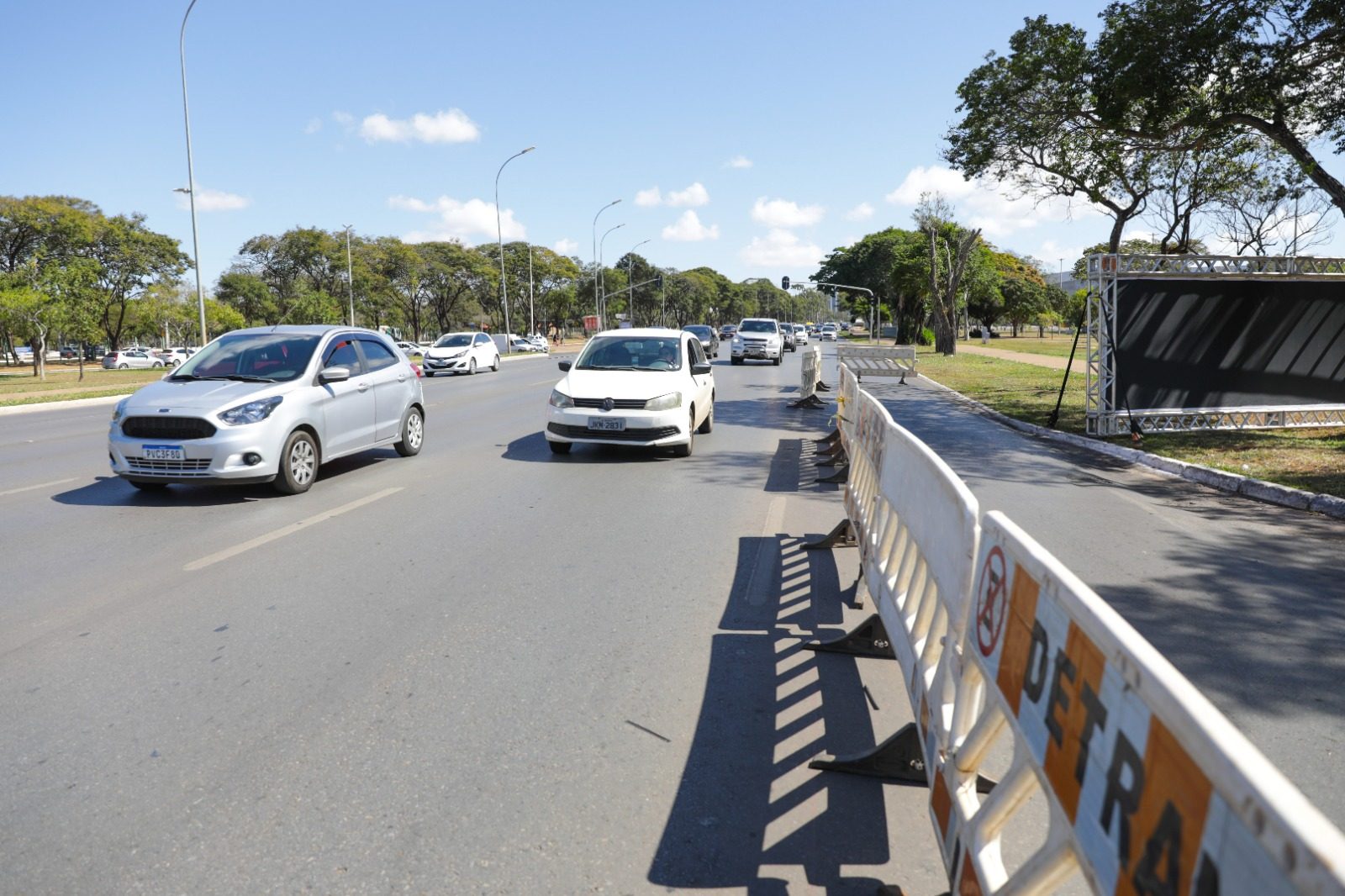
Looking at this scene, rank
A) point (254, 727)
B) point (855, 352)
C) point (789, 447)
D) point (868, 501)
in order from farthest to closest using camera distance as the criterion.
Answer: point (855, 352)
point (789, 447)
point (868, 501)
point (254, 727)

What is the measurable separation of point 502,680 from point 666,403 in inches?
278

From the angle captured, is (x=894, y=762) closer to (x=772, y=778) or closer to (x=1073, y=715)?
(x=772, y=778)

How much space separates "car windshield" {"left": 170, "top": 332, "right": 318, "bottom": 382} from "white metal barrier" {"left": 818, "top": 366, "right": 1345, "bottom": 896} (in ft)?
25.1

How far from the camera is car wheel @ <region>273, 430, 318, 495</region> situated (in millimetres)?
8781

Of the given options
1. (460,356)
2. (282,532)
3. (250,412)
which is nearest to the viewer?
(282,532)

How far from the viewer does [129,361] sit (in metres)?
58.1

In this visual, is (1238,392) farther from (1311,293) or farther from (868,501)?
(868,501)

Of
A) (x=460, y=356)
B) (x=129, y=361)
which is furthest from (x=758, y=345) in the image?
(x=129, y=361)

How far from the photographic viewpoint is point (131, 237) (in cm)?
5209

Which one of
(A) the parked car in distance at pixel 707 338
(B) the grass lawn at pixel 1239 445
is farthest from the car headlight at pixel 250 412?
(A) the parked car in distance at pixel 707 338

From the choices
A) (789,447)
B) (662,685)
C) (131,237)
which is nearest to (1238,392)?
(789,447)

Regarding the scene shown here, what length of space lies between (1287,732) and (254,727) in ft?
13.7

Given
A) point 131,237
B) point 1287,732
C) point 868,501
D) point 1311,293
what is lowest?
point 1287,732

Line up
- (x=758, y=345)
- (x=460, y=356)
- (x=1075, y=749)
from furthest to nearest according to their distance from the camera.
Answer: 1. (x=758, y=345)
2. (x=460, y=356)
3. (x=1075, y=749)
